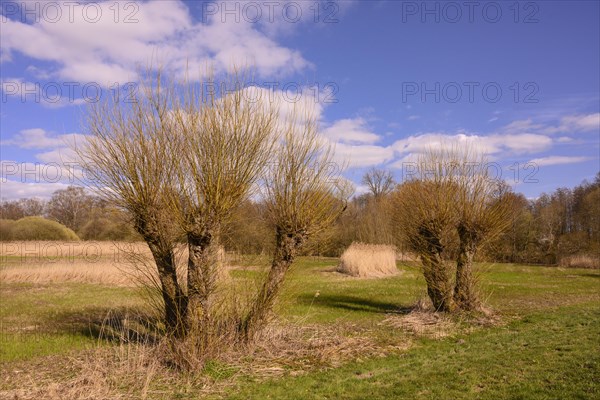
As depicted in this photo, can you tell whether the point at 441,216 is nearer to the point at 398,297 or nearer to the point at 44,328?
the point at 398,297

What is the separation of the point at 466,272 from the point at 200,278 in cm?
947

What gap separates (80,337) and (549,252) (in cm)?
4967

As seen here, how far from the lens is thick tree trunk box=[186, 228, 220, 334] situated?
8117 millimetres

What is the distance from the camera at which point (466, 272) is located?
47.0ft

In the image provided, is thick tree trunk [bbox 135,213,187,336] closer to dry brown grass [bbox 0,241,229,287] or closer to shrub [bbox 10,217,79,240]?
dry brown grass [bbox 0,241,229,287]

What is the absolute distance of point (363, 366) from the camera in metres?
8.48

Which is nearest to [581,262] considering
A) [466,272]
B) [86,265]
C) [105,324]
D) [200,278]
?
[466,272]

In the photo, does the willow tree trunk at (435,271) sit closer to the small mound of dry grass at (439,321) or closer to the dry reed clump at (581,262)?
the small mound of dry grass at (439,321)

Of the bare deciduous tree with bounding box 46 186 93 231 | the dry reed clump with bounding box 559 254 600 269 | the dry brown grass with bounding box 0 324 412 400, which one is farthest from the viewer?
the bare deciduous tree with bounding box 46 186 93 231

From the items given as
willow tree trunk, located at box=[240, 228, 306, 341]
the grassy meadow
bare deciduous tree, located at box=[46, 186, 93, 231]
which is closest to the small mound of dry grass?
the grassy meadow

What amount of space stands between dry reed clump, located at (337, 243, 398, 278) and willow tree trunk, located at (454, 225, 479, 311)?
13923 millimetres

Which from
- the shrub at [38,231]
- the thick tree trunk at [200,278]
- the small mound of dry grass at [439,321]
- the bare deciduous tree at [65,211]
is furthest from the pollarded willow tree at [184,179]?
the bare deciduous tree at [65,211]

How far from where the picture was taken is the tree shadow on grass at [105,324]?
1113 cm

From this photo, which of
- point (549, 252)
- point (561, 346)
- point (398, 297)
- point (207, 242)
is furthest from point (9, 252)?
point (549, 252)
